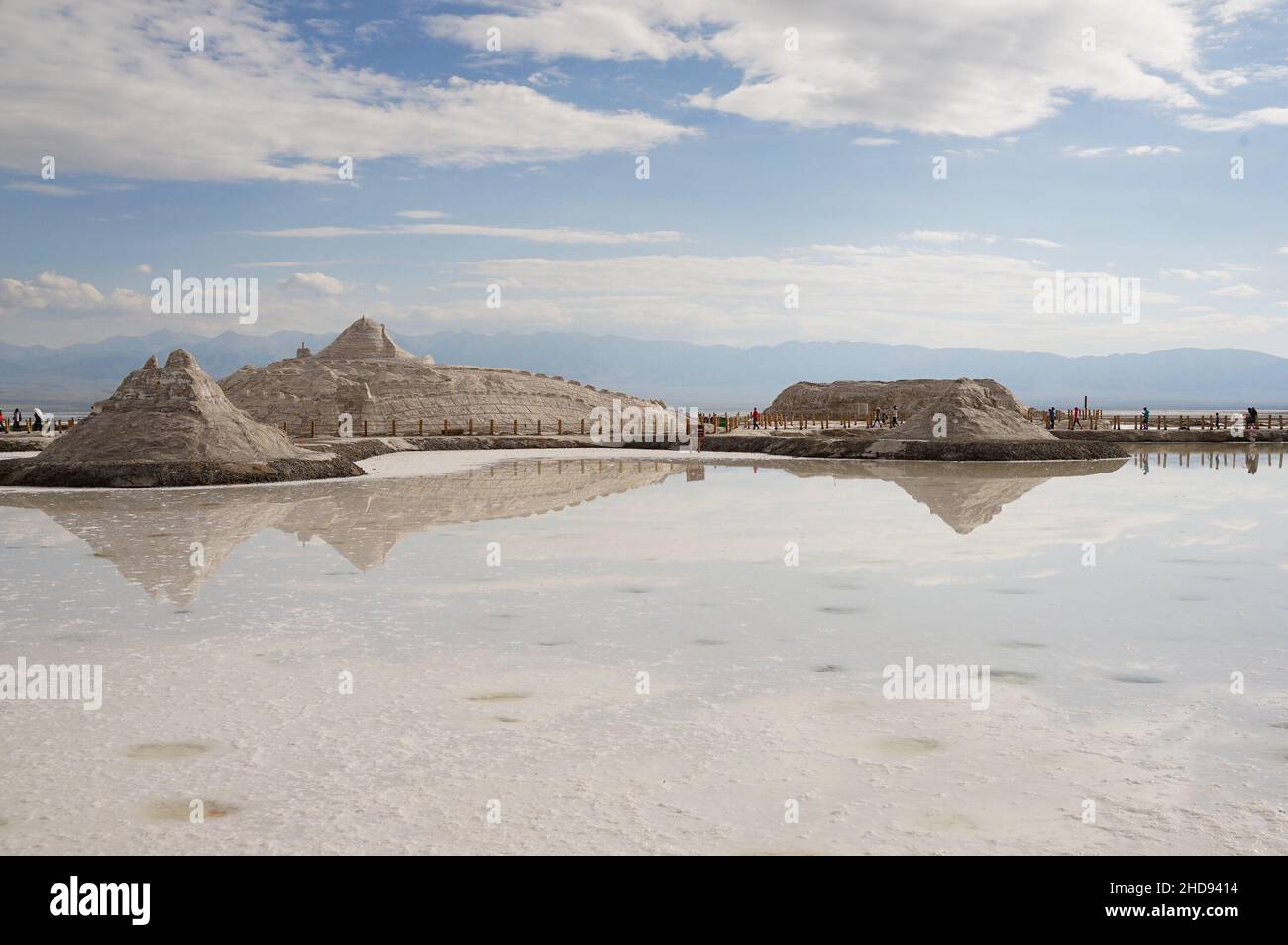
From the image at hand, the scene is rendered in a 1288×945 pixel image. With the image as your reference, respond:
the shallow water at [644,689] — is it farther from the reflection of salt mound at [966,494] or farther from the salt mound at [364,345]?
the salt mound at [364,345]

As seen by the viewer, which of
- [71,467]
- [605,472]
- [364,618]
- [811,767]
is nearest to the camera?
[811,767]

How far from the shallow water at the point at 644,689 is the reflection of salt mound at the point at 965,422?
49.5ft

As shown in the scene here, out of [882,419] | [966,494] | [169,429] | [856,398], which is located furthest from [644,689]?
[856,398]

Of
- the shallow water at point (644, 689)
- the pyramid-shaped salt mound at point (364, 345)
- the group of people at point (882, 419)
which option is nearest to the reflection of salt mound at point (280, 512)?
the shallow water at point (644, 689)

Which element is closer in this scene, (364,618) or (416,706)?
(416,706)

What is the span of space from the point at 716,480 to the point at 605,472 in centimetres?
377

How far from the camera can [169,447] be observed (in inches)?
810

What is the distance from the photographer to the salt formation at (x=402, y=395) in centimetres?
5191

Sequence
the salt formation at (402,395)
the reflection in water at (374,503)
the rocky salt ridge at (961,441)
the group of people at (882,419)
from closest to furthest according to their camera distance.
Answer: the reflection in water at (374,503)
the rocky salt ridge at (961,441)
the salt formation at (402,395)
the group of people at (882,419)

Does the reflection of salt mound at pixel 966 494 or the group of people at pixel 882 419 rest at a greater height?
the group of people at pixel 882 419

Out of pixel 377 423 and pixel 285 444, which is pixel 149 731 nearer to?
pixel 285 444

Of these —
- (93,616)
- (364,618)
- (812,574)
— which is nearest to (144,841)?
(364,618)

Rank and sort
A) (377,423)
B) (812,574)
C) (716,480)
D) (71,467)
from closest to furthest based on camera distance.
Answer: (812,574), (71,467), (716,480), (377,423)

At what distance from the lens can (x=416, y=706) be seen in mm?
5605
